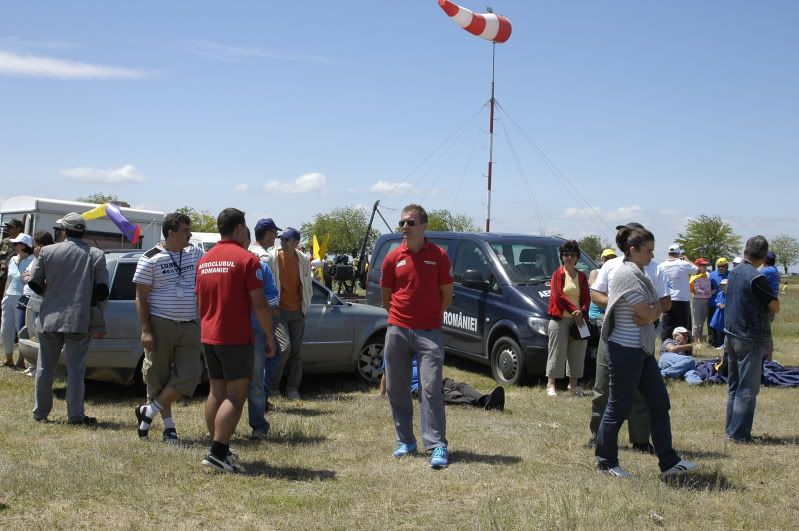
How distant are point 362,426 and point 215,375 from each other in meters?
2.10

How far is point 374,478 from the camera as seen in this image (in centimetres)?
552

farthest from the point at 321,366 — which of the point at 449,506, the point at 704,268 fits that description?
the point at 704,268

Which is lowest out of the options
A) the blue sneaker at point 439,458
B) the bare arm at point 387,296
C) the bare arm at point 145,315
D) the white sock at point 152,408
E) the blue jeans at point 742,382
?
the blue sneaker at point 439,458

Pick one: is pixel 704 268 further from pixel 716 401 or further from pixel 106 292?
pixel 106 292

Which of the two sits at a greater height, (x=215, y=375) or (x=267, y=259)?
(x=267, y=259)

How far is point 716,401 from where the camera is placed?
901 centimetres

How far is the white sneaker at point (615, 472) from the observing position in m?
5.58

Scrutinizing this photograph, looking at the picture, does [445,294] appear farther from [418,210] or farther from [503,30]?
[503,30]

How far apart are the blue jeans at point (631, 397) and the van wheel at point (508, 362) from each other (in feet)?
13.2

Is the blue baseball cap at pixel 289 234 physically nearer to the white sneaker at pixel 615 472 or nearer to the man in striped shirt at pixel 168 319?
the man in striped shirt at pixel 168 319

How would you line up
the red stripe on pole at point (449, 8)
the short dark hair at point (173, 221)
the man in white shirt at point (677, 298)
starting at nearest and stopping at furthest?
the short dark hair at point (173, 221), the man in white shirt at point (677, 298), the red stripe on pole at point (449, 8)

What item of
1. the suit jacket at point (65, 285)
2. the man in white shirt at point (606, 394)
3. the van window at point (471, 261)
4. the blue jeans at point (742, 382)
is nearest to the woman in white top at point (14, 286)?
the suit jacket at point (65, 285)

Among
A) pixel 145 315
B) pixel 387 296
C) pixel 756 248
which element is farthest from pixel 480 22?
pixel 145 315

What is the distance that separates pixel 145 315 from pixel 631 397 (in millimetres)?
3600
